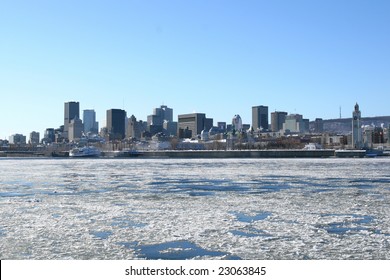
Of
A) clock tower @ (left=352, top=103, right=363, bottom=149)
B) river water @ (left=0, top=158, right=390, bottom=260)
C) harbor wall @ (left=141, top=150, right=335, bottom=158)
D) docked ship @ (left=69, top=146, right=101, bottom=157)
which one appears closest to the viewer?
river water @ (left=0, top=158, right=390, bottom=260)

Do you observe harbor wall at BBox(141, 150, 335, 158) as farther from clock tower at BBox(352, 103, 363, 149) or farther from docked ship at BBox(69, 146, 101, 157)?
clock tower at BBox(352, 103, 363, 149)

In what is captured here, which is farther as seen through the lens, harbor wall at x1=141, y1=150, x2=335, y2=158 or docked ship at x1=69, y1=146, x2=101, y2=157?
docked ship at x1=69, y1=146, x2=101, y2=157

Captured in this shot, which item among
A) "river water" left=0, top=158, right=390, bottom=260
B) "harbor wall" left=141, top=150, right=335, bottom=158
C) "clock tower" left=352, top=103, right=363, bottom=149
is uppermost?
"clock tower" left=352, top=103, right=363, bottom=149

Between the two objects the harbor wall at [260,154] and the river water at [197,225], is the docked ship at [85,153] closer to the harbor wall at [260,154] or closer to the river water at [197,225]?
the harbor wall at [260,154]

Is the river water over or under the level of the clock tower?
under

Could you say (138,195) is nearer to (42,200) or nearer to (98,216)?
(42,200)

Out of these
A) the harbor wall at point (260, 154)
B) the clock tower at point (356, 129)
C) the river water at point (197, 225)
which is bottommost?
the harbor wall at point (260, 154)

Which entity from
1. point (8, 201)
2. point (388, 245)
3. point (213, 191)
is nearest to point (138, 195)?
point (213, 191)

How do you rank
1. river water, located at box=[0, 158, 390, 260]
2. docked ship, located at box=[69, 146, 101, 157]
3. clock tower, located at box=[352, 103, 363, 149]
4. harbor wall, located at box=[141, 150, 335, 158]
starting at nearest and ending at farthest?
river water, located at box=[0, 158, 390, 260] < harbor wall, located at box=[141, 150, 335, 158] < docked ship, located at box=[69, 146, 101, 157] < clock tower, located at box=[352, 103, 363, 149]

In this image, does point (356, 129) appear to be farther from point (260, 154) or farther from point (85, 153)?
point (85, 153)

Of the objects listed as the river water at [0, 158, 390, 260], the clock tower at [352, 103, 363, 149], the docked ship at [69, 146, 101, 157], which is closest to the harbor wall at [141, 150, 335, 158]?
the docked ship at [69, 146, 101, 157]

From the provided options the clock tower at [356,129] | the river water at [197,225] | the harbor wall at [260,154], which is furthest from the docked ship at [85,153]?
the river water at [197,225]

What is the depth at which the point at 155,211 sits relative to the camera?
1859 centimetres

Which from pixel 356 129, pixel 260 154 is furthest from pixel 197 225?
pixel 356 129
